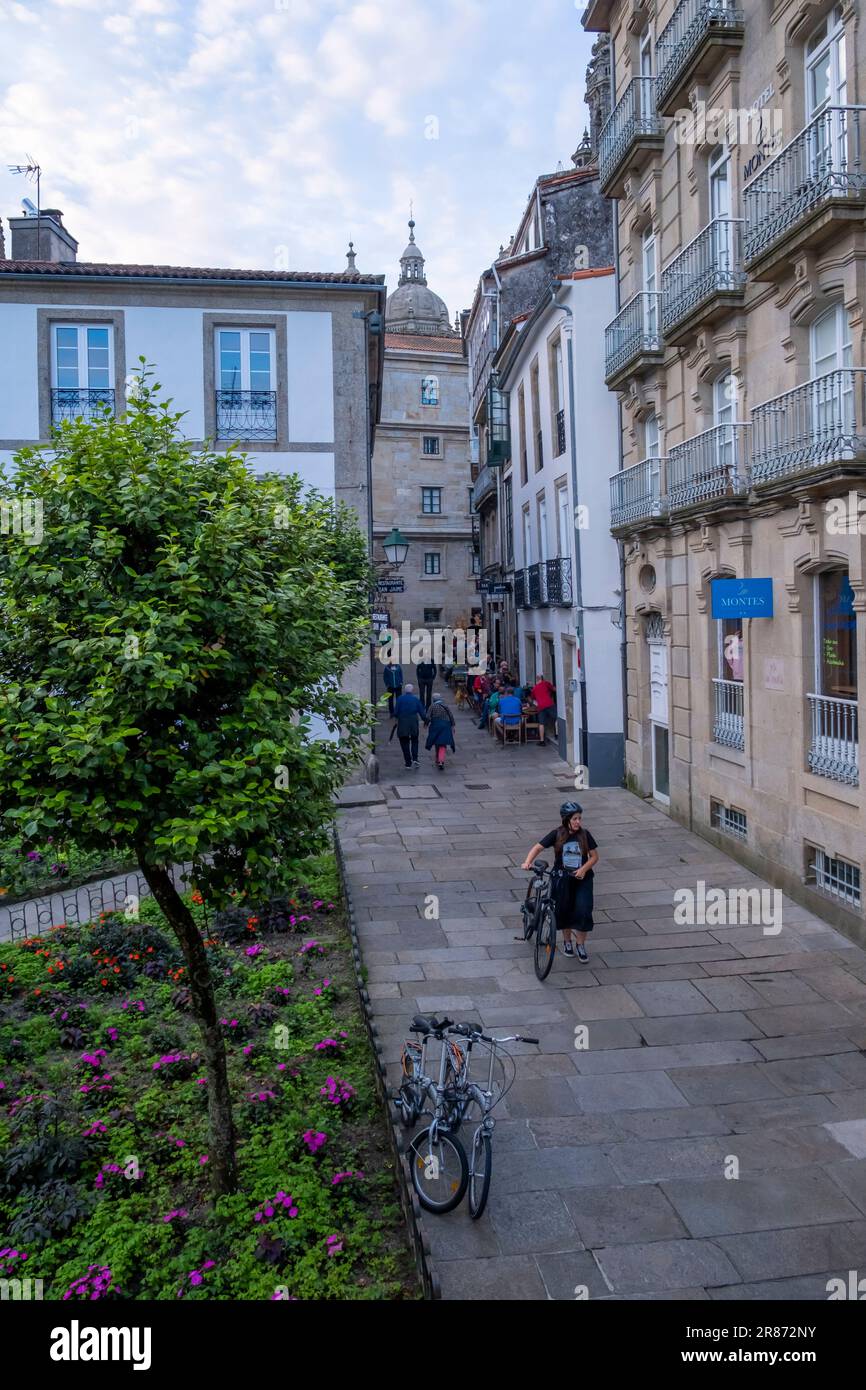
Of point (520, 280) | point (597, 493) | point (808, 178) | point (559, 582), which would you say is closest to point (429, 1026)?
point (808, 178)

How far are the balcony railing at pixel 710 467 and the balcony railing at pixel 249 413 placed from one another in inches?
304

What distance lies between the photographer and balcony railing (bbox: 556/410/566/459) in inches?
854

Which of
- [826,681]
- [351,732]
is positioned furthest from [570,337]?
[351,732]

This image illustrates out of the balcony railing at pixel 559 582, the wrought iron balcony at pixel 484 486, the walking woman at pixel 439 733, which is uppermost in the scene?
the wrought iron balcony at pixel 484 486

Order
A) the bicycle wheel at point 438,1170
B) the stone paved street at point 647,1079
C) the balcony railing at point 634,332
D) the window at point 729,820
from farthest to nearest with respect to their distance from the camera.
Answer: the balcony railing at point 634,332 → the window at point 729,820 → the bicycle wheel at point 438,1170 → the stone paved street at point 647,1079

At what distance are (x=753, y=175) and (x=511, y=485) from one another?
18998 millimetres

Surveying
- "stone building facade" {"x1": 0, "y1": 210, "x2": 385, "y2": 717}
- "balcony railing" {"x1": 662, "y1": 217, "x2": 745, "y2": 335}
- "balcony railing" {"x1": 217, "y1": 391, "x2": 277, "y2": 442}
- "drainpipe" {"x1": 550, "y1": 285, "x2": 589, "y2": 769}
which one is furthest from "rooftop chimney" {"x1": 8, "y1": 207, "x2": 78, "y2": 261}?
"balcony railing" {"x1": 662, "y1": 217, "x2": 745, "y2": 335}

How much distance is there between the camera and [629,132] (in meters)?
16.0

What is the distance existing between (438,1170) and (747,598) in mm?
8329

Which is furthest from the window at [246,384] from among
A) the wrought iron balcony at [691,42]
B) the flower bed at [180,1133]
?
the flower bed at [180,1133]

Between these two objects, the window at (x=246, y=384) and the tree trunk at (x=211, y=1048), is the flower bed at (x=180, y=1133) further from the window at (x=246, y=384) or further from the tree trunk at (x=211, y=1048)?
the window at (x=246, y=384)

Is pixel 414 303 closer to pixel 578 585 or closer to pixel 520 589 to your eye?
pixel 520 589

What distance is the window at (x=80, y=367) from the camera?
59.6 feet

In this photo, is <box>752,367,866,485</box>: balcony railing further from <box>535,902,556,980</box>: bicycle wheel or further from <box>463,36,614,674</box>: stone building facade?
<box>463,36,614,674</box>: stone building facade
